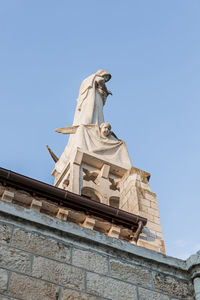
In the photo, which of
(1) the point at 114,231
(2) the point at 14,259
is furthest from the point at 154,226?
(2) the point at 14,259

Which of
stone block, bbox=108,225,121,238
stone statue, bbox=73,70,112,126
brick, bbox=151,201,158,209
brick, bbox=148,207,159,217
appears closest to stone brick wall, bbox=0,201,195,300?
stone block, bbox=108,225,121,238

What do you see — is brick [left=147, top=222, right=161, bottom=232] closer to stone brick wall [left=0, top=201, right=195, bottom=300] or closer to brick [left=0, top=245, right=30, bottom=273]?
stone brick wall [left=0, top=201, right=195, bottom=300]

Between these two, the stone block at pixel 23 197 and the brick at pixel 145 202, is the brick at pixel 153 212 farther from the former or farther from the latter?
the stone block at pixel 23 197

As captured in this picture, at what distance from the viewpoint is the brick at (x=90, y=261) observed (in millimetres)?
5445

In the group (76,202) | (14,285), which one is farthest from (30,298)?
(76,202)

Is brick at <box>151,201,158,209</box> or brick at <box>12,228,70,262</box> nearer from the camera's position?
brick at <box>12,228,70,262</box>

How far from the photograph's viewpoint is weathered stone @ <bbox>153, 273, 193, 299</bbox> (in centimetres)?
573

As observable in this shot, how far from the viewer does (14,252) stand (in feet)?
16.9

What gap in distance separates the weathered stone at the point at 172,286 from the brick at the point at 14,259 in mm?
1572

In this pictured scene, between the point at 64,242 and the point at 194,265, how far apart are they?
62.8 inches

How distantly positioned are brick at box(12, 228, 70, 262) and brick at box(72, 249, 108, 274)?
0.31 ft

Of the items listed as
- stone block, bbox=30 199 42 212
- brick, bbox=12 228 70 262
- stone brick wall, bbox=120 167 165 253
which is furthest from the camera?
stone brick wall, bbox=120 167 165 253

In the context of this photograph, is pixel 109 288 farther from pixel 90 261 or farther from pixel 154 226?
pixel 154 226

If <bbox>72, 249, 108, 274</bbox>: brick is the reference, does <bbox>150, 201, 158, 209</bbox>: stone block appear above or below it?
above
